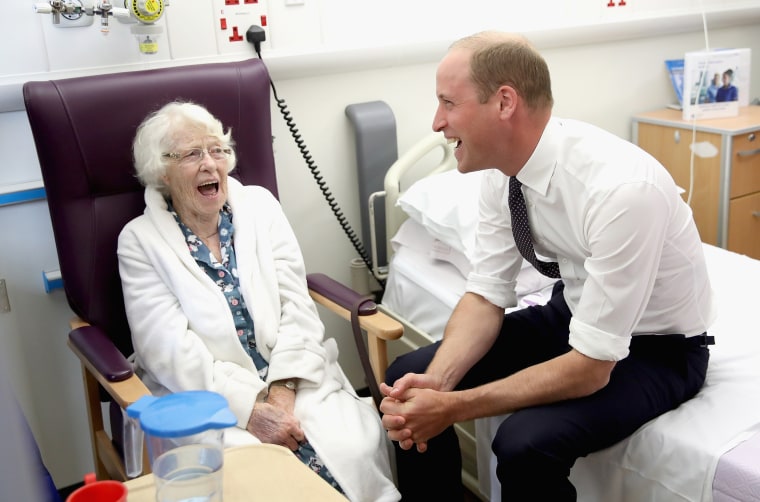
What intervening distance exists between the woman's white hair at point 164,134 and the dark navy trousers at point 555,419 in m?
0.77

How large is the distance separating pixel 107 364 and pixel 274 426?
391mm

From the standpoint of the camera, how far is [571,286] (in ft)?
5.96

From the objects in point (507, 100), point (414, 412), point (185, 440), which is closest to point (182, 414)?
point (185, 440)

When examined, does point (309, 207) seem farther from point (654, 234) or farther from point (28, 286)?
point (654, 234)

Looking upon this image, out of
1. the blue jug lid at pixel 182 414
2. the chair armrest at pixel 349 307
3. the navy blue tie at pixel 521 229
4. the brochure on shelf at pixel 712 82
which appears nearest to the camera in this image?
the blue jug lid at pixel 182 414

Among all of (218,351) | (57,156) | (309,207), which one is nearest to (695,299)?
(218,351)

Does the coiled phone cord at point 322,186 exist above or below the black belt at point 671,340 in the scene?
above

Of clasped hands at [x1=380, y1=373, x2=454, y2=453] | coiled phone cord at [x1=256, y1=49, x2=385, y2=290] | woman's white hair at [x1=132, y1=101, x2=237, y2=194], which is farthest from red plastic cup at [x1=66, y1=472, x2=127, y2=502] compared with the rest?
coiled phone cord at [x1=256, y1=49, x2=385, y2=290]

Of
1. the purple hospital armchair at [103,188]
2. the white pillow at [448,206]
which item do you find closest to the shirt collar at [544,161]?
the purple hospital armchair at [103,188]

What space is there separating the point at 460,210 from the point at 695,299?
2.75 feet

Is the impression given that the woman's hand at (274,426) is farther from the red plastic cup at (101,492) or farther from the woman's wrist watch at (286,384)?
the red plastic cup at (101,492)

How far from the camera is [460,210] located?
238cm

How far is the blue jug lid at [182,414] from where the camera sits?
96 centimetres

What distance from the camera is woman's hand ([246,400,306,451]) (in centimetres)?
180
